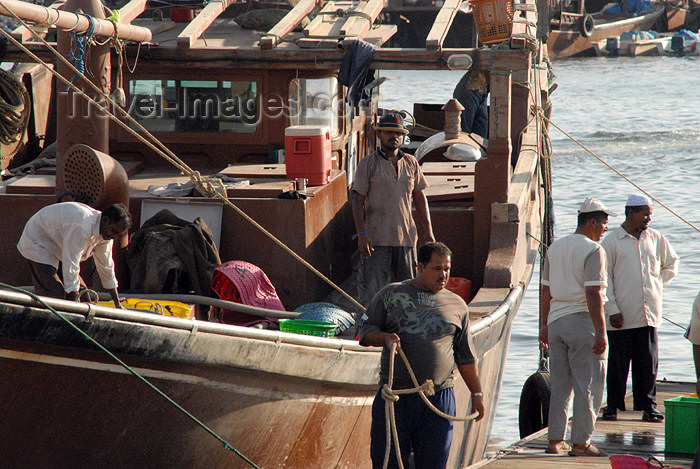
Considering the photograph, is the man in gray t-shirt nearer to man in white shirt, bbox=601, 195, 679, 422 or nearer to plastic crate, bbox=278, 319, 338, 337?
plastic crate, bbox=278, 319, 338, 337

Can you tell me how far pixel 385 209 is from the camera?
7.49 meters

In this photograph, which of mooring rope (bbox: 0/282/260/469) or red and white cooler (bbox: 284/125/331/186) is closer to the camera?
mooring rope (bbox: 0/282/260/469)

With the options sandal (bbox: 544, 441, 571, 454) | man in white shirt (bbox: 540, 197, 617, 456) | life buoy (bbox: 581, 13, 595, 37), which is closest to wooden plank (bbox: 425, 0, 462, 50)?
man in white shirt (bbox: 540, 197, 617, 456)

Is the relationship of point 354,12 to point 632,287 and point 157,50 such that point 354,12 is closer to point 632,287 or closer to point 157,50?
point 157,50

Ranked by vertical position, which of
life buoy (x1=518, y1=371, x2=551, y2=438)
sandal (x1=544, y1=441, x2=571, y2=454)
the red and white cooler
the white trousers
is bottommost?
life buoy (x1=518, y1=371, x2=551, y2=438)

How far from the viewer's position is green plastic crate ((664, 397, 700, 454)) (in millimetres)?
6609

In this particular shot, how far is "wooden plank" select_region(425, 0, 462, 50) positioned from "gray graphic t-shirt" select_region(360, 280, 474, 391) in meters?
3.31

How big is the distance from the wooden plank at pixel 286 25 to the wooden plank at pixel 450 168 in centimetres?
203

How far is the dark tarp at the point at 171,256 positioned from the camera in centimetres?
724

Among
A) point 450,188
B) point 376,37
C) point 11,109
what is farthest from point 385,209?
point 11,109

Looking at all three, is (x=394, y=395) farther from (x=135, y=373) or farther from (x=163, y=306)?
(x=163, y=306)

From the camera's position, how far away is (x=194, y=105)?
8.88 metres

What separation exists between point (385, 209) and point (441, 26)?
7.19ft

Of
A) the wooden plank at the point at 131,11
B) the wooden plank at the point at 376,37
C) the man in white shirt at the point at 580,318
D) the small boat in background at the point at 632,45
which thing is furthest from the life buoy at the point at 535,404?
the small boat in background at the point at 632,45
